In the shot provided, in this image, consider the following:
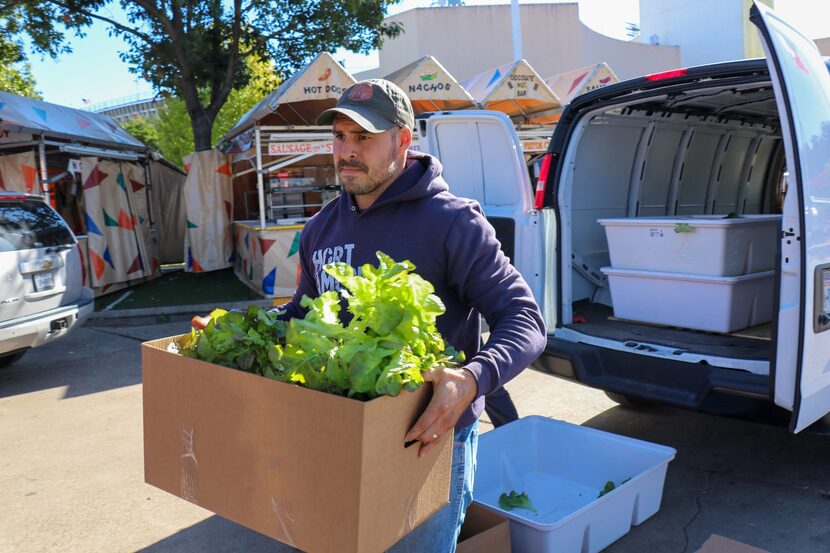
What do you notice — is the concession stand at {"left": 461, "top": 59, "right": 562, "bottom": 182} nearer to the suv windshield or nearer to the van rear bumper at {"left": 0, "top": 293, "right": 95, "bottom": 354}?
the suv windshield

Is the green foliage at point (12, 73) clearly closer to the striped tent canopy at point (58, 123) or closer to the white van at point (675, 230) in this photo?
the striped tent canopy at point (58, 123)

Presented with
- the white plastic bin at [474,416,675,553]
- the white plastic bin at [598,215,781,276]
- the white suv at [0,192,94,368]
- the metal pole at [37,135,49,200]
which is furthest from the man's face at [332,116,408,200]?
the metal pole at [37,135,49,200]

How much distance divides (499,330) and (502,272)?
214 mm

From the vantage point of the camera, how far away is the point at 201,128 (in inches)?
548

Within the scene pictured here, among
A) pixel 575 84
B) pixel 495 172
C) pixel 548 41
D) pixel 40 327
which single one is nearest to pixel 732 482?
pixel 495 172

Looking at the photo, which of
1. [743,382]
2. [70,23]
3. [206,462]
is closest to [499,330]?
[206,462]

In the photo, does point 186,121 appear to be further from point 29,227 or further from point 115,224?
point 29,227

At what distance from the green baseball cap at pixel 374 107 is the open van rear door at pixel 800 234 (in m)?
1.92

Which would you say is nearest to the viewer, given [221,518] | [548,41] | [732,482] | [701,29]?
[221,518]

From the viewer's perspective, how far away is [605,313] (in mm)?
5258

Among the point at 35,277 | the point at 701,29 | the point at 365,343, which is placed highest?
the point at 701,29

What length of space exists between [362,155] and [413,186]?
0.18 metres

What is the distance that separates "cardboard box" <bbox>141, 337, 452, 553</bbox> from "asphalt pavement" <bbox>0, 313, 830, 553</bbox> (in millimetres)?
2005

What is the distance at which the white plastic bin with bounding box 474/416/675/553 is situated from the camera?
3.51 meters
